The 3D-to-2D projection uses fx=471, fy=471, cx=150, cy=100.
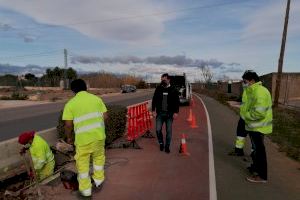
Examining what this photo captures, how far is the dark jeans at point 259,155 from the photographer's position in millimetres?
8570

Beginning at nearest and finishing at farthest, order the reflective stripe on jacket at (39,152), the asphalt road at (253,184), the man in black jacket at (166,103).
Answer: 1. the asphalt road at (253,184)
2. the reflective stripe on jacket at (39,152)
3. the man in black jacket at (166,103)

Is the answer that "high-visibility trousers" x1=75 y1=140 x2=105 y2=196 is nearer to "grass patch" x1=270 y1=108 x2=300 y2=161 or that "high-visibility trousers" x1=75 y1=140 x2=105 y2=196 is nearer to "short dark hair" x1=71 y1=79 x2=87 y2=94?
"short dark hair" x1=71 y1=79 x2=87 y2=94

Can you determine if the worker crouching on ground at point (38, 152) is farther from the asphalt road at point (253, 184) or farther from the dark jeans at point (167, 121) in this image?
the asphalt road at point (253, 184)

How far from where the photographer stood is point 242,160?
10672 mm

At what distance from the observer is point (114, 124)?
43.7ft

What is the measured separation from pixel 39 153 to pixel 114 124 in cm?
437

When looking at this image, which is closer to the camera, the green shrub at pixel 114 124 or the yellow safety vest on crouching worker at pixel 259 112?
the yellow safety vest on crouching worker at pixel 259 112

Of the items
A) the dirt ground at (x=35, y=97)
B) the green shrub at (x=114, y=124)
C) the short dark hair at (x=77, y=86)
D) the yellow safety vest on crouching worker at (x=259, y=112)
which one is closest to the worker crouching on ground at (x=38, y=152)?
the short dark hair at (x=77, y=86)

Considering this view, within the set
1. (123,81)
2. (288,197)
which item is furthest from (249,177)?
(123,81)

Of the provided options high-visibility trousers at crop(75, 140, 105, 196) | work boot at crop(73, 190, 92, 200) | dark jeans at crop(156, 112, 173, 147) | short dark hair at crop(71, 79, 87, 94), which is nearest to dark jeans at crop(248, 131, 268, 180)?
high-visibility trousers at crop(75, 140, 105, 196)

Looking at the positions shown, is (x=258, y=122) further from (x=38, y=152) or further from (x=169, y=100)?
(x=38, y=152)

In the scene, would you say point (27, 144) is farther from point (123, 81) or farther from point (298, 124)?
point (123, 81)

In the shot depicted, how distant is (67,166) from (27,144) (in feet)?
4.61

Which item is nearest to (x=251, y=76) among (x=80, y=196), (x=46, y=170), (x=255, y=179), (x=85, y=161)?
(x=255, y=179)
